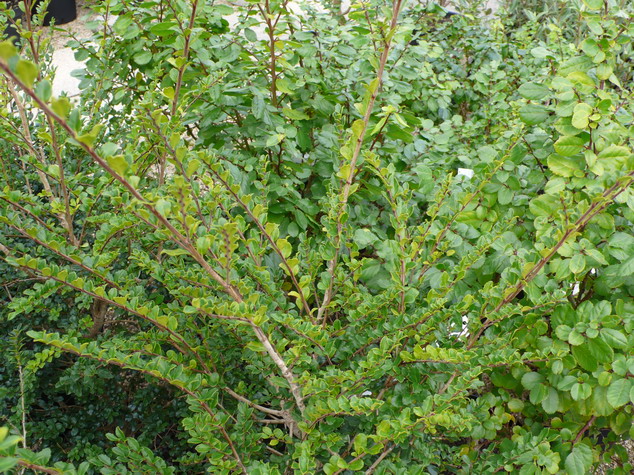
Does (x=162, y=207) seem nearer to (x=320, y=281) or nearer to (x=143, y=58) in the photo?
(x=320, y=281)

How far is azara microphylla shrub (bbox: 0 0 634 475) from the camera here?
117 cm

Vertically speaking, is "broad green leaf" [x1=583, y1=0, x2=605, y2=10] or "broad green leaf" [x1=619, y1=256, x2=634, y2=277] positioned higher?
"broad green leaf" [x1=583, y1=0, x2=605, y2=10]

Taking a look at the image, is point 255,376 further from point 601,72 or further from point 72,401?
point 601,72

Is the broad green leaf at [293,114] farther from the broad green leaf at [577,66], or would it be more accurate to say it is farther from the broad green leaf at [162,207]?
the broad green leaf at [162,207]

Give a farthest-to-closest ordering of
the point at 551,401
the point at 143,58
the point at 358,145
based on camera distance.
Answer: the point at 143,58 → the point at 551,401 → the point at 358,145

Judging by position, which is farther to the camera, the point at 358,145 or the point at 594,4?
the point at 594,4

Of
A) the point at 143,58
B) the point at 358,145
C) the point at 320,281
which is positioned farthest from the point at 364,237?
the point at 143,58

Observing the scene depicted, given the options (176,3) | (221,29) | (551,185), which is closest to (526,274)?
(551,185)

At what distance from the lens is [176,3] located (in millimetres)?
1626

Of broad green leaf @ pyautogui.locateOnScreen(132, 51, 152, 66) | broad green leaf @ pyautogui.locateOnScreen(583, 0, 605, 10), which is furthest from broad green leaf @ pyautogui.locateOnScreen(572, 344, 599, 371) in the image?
broad green leaf @ pyautogui.locateOnScreen(132, 51, 152, 66)

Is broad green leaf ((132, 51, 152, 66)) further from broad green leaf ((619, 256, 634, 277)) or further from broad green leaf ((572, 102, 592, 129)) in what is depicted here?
broad green leaf ((619, 256, 634, 277))

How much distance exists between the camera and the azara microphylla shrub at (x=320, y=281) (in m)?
1.17

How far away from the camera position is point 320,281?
1530 mm

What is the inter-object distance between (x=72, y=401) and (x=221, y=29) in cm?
141
